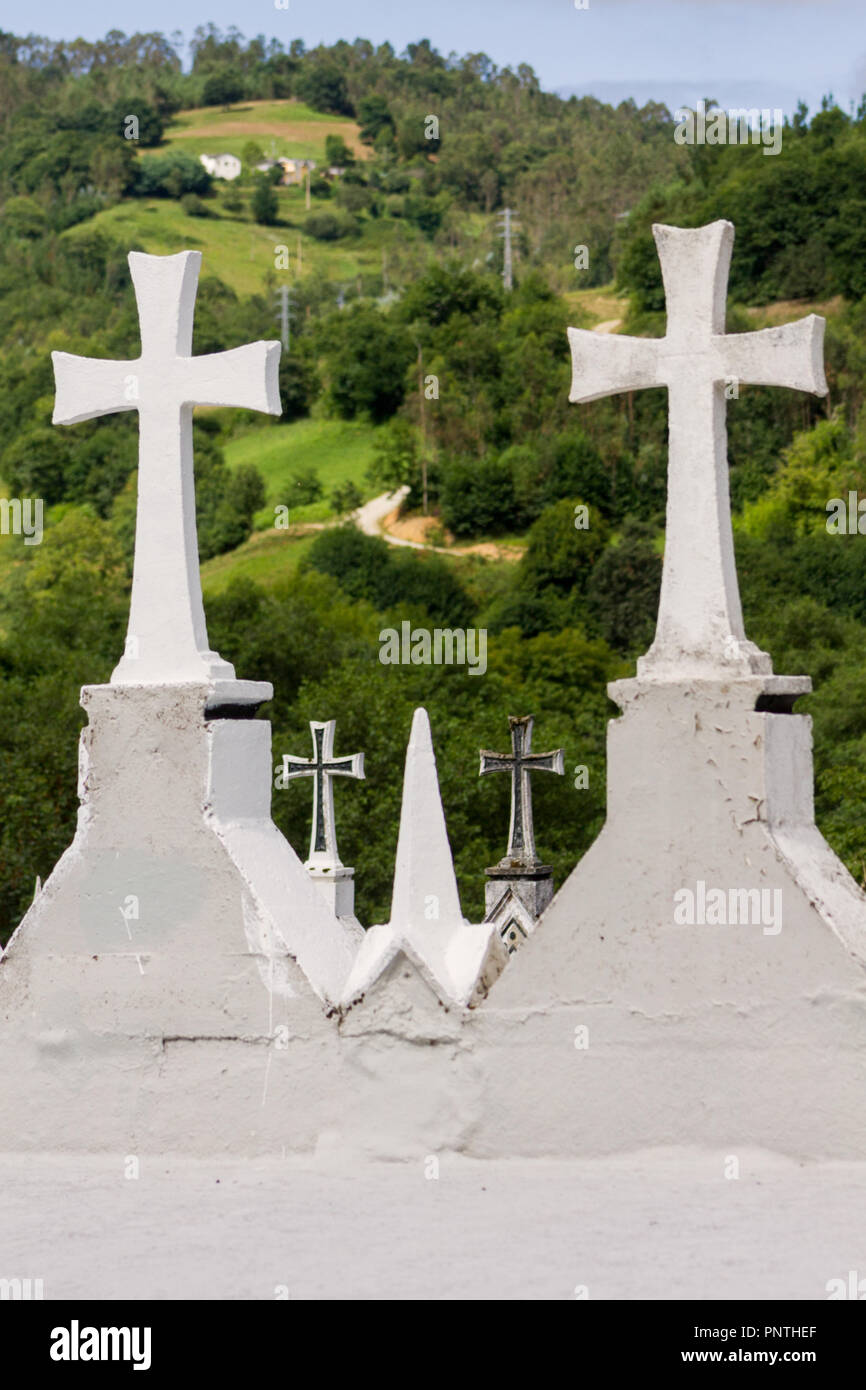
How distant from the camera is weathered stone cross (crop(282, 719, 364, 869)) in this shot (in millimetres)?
13203

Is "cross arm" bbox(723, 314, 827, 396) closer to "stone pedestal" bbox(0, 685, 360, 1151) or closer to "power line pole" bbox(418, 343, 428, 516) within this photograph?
"stone pedestal" bbox(0, 685, 360, 1151)

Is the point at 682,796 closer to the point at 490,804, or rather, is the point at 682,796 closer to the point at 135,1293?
the point at 135,1293

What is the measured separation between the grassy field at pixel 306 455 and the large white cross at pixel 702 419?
84610mm

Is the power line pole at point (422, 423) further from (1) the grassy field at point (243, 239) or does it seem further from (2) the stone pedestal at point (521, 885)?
(2) the stone pedestal at point (521, 885)

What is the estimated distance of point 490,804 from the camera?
3741cm

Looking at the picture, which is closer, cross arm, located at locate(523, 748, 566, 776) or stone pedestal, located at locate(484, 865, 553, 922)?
cross arm, located at locate(523, 748, 566, 776)

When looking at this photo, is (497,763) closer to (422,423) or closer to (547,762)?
(547,762)

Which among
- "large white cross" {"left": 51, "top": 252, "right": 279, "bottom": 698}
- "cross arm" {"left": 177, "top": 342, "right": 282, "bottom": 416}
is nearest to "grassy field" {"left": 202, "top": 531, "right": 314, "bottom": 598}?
"large white cross" {"left": 51, "top": 252, "right": 279, "bottom": 698}

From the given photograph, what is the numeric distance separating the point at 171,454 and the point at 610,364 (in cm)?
206

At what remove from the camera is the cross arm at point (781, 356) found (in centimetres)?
838

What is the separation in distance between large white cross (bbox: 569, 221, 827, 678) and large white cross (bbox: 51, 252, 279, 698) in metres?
1.55

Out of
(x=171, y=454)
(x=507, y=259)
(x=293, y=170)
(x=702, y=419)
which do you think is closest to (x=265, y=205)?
(x=293, y=170)

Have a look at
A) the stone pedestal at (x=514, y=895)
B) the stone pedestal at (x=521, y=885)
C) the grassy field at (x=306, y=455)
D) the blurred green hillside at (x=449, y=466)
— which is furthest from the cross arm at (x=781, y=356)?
the grassy field at (x=306, y=455)
